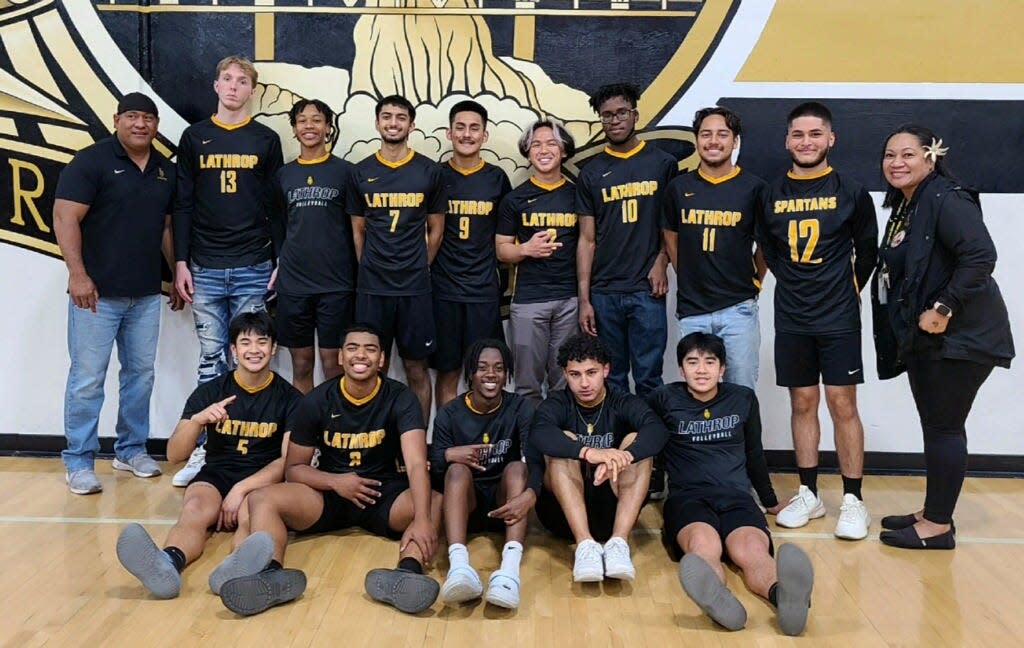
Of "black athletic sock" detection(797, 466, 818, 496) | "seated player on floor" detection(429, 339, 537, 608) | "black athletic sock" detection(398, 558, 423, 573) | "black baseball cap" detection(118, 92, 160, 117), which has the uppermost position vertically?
"black baseball cap" detection(118, 92, 160, 117)

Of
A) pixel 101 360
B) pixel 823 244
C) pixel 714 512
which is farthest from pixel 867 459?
pixel 101 360

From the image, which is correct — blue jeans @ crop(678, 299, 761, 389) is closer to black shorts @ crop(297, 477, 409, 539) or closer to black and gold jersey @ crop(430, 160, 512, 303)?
black and gold jersey @ crop(430, 160, 512, 303)

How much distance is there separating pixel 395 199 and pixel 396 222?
11 centimetres

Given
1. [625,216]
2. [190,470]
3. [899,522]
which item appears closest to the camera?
[899,522]

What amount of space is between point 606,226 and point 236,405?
78.1 inches

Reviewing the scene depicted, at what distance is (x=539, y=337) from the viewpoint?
16.9ft

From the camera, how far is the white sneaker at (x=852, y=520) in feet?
14.7

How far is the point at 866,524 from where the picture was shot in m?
4.55

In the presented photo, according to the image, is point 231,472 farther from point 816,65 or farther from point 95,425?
point 816,65

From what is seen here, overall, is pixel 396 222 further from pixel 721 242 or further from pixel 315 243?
pixel 721 242

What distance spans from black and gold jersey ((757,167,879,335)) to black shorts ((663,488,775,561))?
3.11 feet

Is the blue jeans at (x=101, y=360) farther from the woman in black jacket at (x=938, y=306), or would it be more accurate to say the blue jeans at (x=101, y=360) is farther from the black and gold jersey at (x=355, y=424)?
the woman in black jacket at (x=938, y=306)

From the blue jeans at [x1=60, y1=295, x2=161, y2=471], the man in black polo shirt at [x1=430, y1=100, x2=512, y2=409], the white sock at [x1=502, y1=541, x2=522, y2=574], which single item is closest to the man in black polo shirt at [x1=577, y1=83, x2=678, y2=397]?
the man in black polo shirt at [x1=430, y1=100, x2=512, y2=409]

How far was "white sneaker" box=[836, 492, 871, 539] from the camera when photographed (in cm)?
448
